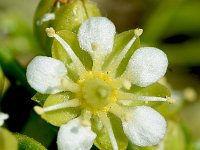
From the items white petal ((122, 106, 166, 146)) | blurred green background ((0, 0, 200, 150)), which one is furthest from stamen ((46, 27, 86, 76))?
blurred green background ((0, 0, 200, 150))

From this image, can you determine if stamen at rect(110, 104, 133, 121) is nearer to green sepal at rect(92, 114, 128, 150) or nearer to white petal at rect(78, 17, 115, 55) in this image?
green sepal at rect(92, 114, 128, 150)

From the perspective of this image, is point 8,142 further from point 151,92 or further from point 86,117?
point 151,92

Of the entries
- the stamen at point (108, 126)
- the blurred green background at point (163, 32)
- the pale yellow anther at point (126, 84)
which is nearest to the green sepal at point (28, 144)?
the stamen at point (108, 126)

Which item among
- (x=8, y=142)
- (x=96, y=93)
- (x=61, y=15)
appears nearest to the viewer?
(x=8, y=142)

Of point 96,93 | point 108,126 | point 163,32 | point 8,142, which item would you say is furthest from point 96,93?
point 163,32

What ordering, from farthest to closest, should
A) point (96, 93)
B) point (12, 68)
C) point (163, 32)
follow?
point (163, 32) < point (12, 68) < point (96, 93)
